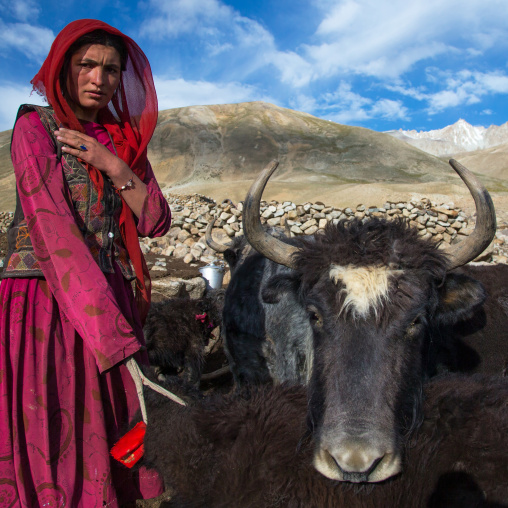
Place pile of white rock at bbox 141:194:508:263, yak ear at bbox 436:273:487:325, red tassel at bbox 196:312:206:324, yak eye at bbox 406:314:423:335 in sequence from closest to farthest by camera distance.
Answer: yak eye at bbox 406:314:423:335 < yak ear at bbox 436:273:487:325 < red tassel at bbox 196:312:206:324 < pile of white rock at bbox 141:194:508:263

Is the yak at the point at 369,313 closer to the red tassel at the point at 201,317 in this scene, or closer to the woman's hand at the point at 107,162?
the woman's hand at the point at 107,162

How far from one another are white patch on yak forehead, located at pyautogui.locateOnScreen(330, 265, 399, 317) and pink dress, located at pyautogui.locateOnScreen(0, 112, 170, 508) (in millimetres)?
1007

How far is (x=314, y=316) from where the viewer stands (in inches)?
88.6

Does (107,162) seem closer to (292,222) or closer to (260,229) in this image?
(260,229)

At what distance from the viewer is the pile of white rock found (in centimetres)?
1134

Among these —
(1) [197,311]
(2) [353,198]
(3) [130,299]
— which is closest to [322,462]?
(3) [130,299]

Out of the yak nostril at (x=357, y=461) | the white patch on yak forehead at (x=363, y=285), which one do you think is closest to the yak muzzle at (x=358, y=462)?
the yak nostril at (x=357, y=461)

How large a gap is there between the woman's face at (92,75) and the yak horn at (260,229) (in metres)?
0.90

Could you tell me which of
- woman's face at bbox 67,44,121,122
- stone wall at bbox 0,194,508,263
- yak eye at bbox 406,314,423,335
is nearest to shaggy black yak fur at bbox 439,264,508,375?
yak eye at bbox 406,314,423,335

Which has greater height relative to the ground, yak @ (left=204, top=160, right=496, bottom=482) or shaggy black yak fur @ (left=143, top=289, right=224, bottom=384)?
yak @ (left=204, top=160, right=496, bottom=482)

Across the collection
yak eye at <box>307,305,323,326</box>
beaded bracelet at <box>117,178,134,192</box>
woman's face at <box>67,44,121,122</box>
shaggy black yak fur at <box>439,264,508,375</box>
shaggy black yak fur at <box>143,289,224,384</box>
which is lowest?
shaggy black yak fur at <box>143,289,224,384</box>

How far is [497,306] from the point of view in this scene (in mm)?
4023

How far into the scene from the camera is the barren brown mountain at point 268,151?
63.4 metres

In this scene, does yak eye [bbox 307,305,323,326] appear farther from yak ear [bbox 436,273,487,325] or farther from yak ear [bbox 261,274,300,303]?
yak ear [bbox 436,273,487,325]
